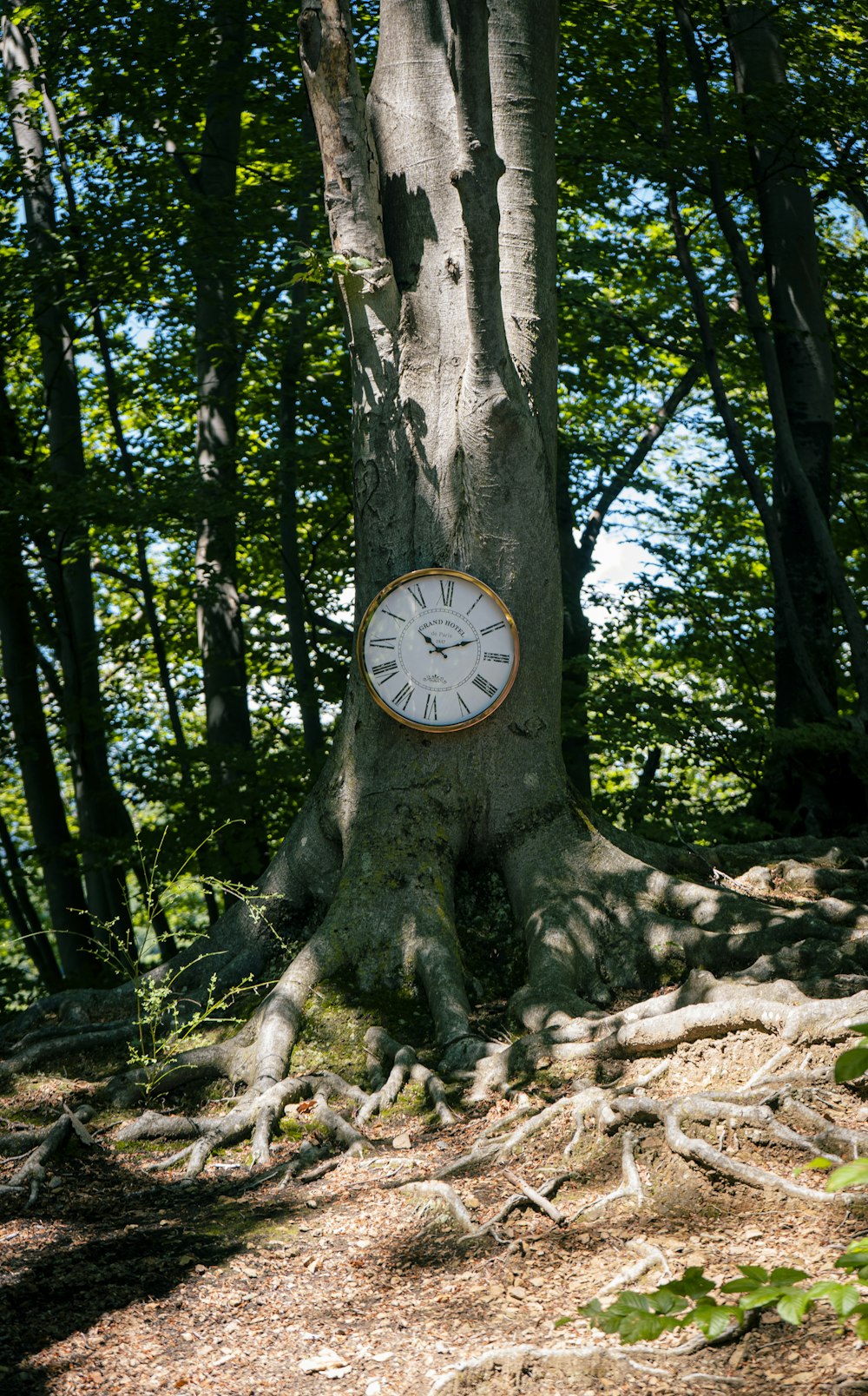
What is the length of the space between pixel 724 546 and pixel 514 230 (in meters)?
7.49

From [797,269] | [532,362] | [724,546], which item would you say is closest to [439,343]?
[532,362]

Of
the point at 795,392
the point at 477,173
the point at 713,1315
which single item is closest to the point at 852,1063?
the point at 713,1315

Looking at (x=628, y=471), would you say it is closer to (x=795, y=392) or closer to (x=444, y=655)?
(x=795, y=392)

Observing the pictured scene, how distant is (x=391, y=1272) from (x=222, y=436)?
878cm

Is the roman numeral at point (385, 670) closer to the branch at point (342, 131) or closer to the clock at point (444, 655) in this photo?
the clock at point (444, 655)

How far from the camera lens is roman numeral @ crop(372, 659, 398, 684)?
219 inches

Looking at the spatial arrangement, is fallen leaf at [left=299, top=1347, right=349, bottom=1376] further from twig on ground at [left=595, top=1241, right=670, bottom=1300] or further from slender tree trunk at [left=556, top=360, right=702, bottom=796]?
slender tree trunk at [left=556, top=360, right=702, bottom=796]

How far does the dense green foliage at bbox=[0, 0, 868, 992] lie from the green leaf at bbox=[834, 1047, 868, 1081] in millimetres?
5798

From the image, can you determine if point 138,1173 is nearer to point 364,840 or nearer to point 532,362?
point 364,840

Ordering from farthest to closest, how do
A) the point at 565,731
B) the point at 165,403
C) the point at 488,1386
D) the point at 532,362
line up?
the point at 165,403 < the point at 565,731 < the point at 532,362 < the point at 488,1386

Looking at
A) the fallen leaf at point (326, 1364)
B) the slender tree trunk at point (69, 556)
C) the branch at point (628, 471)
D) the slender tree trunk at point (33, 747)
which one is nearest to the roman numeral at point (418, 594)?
the fallen leaf at point (326, 1364)

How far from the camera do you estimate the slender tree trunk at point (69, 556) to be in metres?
9.48

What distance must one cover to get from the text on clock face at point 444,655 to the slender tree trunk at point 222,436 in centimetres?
354

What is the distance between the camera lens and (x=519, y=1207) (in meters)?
3.46
